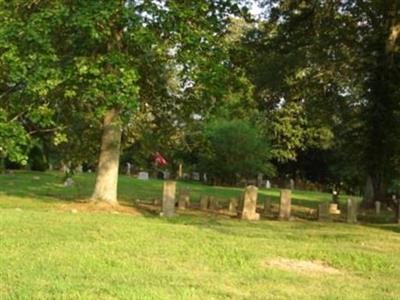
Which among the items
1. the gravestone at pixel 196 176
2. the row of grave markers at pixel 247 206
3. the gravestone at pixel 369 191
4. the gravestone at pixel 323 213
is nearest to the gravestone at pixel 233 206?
the row of grave markers at pixel 247 206

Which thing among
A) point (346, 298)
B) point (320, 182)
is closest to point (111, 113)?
point (346, 298)

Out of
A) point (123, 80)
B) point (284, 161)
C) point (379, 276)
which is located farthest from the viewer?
point (284, 161)

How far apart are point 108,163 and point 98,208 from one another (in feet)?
5.20

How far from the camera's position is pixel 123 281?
772 centimetres

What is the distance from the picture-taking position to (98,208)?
1744 centimetres

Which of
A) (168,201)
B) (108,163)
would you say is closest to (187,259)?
(168,201)

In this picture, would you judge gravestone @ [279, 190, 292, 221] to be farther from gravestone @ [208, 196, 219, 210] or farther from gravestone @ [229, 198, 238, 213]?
gravestone @ [208, 196, 219, 210]

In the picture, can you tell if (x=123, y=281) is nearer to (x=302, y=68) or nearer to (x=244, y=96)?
(x=244, y=96)

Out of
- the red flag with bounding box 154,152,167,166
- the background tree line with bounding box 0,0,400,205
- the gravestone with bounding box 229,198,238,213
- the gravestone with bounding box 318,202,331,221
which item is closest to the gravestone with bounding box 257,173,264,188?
the red flag with bounding box 154,152,167,166

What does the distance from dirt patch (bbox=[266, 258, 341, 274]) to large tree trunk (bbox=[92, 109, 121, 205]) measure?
9.12m

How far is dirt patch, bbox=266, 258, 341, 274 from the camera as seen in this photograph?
9347mm

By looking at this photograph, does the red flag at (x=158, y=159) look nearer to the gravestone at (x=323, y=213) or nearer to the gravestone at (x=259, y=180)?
the gravestone at (x=323, y=213)

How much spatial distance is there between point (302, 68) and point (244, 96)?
9.93 feet

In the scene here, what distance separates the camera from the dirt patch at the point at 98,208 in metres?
17.1
